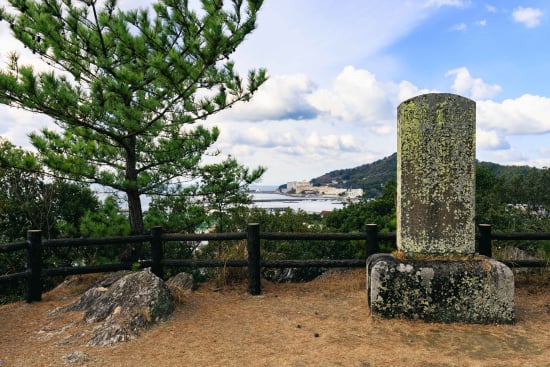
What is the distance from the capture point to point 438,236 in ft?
14.4

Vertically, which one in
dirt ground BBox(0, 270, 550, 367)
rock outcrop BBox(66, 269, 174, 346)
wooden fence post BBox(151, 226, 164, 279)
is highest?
wooden fence post BBox(151, 226, 164, 279)

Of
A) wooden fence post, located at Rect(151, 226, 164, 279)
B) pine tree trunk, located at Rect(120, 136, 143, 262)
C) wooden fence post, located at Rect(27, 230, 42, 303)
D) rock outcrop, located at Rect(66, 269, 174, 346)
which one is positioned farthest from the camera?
pine tree trunk, located at Rect(120, 136, 143, 262)

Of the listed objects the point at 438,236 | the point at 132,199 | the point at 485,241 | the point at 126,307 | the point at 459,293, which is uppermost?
the point at 132,199

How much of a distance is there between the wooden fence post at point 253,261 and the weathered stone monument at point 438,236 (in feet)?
6.25

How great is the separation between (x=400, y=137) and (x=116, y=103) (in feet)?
14.7

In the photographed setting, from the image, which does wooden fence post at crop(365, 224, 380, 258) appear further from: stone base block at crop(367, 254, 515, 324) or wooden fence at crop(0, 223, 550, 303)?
stone base block at crop(367, 254, 515, 324)

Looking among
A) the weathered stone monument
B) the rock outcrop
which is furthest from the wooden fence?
the weathered stone monument

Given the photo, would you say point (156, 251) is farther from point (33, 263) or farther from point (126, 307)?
point (33, 263)

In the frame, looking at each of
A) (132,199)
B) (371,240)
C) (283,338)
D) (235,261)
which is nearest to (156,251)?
(235,261)

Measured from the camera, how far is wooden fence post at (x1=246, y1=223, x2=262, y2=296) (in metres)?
5.73

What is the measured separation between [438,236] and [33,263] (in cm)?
569

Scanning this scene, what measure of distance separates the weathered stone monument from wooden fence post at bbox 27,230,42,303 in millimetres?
4865

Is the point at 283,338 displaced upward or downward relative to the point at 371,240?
downward

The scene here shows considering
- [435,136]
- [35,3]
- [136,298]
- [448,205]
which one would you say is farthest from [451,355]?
[35,3]
